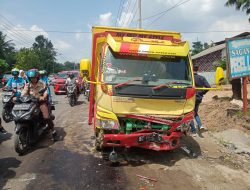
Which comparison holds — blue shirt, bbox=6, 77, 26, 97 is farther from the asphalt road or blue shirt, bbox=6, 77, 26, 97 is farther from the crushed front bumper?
the crushed front bumper

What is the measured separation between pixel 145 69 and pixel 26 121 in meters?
2.70

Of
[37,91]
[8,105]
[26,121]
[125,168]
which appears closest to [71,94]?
[8,105]

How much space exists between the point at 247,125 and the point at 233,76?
146cm

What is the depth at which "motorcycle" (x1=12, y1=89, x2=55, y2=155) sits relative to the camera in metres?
6.71

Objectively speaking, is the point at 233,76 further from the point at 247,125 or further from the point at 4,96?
the point at 4,96

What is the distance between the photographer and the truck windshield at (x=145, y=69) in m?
6.56

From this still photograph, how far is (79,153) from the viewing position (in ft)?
23.0

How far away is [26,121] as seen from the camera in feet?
22.5

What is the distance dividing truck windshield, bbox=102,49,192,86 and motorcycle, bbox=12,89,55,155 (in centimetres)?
175

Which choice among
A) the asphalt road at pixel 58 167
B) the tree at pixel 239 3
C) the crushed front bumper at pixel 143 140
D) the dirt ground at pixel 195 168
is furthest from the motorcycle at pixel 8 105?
the tree at pixel 239 3

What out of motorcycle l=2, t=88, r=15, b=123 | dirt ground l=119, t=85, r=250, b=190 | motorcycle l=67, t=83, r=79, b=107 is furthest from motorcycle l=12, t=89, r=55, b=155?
motorcycle l=67, t=83, r=79, b=107

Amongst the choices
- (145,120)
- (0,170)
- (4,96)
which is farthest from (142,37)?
(4,96)

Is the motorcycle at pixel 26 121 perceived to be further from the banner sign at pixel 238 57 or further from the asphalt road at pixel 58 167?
the banner sign at pixel 238 57

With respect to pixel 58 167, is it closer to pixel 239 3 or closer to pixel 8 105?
pixel 8 105
